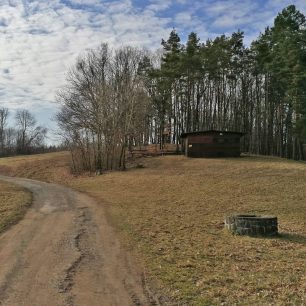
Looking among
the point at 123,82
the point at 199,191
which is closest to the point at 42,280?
the point at 199,191

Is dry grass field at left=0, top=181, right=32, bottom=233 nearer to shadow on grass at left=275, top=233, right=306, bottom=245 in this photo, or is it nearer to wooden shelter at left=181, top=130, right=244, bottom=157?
shadow on grass at left=275, top=233, right=306, bottom=245

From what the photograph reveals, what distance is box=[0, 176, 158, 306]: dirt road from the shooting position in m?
7.26

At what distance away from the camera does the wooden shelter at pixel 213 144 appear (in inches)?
1773

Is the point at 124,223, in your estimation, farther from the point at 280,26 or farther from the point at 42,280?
the point at 280,26

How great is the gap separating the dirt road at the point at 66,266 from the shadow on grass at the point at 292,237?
4985mm

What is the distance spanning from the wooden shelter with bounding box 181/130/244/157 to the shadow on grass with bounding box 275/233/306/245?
3111 centimetres

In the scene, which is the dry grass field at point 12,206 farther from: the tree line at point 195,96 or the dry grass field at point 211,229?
the tree line at point 195,96

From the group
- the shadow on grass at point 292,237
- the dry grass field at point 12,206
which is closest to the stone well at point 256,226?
the shadow on grass at point 292,237

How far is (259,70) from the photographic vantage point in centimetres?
5644

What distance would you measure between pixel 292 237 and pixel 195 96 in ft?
156

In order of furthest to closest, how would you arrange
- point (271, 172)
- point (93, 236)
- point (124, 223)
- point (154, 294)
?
point (271, 172), point (124, 223), point (93, 236), point (154, 294)

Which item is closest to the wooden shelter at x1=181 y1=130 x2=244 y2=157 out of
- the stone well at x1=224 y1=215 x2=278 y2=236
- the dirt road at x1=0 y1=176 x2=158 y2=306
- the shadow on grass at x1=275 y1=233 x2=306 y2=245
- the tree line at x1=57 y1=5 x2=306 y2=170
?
the tree line at x1=57 y1=5 x2=306 y2=170

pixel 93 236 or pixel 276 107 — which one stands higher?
pixel 276 107

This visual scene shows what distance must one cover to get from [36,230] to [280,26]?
153ft
